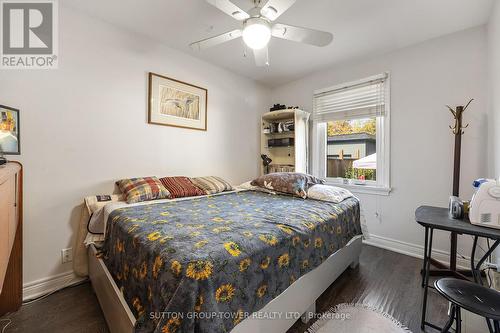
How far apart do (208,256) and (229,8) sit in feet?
5.10

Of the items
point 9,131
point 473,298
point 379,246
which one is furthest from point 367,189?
point 9,131

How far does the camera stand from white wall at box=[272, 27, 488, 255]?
2.20 meters

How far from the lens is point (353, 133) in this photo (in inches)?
122

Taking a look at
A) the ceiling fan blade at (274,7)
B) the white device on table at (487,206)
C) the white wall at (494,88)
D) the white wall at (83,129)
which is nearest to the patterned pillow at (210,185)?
the white wall at (83,129)

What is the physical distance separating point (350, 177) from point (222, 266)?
274 centimetres

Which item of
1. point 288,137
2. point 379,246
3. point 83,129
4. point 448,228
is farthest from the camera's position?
point 288,137

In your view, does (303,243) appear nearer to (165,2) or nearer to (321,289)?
(321,289)

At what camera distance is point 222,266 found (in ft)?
3.04

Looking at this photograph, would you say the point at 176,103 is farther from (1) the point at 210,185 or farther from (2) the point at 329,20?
(2) the point at 329,20

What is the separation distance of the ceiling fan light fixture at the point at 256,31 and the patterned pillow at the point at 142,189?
61.2 inches

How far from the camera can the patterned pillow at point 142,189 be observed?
196 cm

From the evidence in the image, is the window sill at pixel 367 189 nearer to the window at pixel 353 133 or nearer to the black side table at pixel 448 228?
the window at pixel 353 133

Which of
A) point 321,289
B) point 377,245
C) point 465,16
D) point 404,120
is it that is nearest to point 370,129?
point 404,120

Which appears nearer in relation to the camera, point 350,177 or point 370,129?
point 370,129
